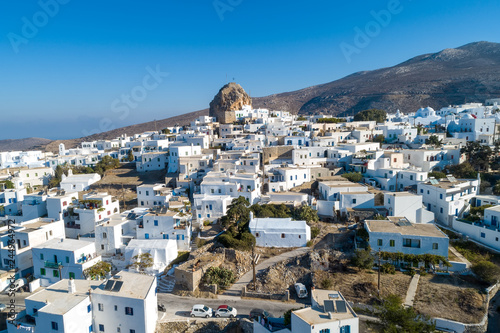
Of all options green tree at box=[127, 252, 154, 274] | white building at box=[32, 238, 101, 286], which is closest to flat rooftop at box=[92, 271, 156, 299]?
green tree at box=[127, 252, 154, 274]

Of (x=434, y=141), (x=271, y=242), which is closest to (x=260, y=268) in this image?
(x=271, y=242)

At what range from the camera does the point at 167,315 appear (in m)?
18.0

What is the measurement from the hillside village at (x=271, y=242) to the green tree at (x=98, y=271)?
125 mm

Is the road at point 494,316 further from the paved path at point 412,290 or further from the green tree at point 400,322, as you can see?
the green tree at point 400,322

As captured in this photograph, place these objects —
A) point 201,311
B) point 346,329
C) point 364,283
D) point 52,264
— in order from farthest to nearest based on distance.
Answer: point 52,264 < point 364,283 < point 201,311 < point 346,329

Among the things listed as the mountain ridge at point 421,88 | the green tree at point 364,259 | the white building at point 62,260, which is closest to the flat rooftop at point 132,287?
the white building at point 62,260

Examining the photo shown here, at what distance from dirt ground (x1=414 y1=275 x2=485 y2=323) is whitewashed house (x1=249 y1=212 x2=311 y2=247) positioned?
7914mm

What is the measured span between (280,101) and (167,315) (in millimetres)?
134330

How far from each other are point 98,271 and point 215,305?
847cm

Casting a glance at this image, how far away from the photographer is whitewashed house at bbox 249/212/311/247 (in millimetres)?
23906

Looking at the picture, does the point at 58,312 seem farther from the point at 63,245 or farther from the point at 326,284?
the point at 326,284

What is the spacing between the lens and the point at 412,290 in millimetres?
18578

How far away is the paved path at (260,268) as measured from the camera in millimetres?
20203

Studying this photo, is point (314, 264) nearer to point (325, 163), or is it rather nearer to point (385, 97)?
point (325, 163)
